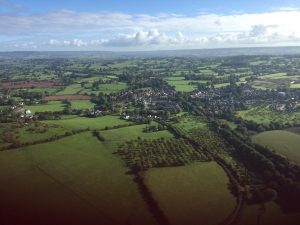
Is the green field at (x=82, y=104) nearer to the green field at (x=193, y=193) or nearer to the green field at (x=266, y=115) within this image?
the green field at (x=266, y=115)

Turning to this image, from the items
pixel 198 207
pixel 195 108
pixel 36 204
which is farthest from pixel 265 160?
pixel 195 108

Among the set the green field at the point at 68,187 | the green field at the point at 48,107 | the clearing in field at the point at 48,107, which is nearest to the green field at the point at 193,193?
the green field at the point at 68,187

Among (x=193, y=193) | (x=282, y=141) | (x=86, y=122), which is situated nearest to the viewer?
(x=193, y=193)

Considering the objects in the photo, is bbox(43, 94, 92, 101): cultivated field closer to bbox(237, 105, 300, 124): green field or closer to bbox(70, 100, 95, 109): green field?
bbox(70, 100, 95, 109): green field

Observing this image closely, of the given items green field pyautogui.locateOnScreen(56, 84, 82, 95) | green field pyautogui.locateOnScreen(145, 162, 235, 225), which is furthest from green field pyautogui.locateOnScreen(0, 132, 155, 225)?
green field pyautogui.locateOnScreen(56, 84, 82, 95)

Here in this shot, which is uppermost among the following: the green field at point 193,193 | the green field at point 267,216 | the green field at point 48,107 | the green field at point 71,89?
the green field at point 48,107

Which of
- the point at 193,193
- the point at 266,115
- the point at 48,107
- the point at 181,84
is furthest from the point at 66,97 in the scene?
the point at 193,193

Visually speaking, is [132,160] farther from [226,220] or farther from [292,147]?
[292,147]

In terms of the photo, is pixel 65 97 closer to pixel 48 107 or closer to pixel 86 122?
pixel 48 107
